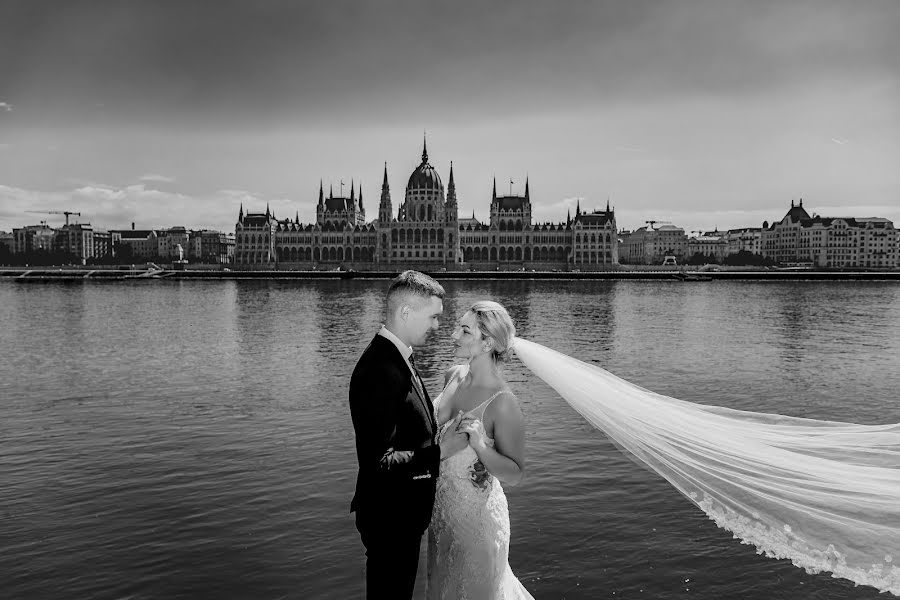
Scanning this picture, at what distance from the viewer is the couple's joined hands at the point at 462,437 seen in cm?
348

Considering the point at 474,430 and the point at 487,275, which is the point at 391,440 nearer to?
the point at 474,430

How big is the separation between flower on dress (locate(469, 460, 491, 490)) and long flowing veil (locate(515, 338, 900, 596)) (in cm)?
120

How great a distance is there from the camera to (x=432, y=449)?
342 centimetres

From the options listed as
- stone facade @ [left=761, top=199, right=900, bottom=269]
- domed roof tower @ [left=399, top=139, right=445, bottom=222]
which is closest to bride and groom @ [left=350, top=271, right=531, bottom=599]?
domed roof tower @ [left=399, top=139, right=445, bottom=222]

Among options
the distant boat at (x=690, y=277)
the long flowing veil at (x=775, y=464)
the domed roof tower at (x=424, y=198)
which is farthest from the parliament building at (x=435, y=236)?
the long flowing veil at (x=775, y=464)

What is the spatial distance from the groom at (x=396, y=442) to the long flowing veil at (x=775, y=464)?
1415mm

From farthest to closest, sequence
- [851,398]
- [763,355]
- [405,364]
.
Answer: [763,355]
[851,398]
[405,364]

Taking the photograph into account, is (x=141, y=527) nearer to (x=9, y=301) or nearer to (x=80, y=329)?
(x=80, y=329)

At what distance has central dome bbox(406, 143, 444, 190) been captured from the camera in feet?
514

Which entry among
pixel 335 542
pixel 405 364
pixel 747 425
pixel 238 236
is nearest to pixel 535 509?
pixel 335 542

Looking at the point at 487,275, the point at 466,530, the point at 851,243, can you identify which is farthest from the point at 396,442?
the point at 851,243

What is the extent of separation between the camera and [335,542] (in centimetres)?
803

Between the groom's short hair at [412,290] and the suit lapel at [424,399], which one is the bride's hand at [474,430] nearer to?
the suit lapel at [424,399]

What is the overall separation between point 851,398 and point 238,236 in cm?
16165
